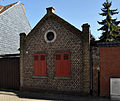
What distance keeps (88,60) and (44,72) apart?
387 cm

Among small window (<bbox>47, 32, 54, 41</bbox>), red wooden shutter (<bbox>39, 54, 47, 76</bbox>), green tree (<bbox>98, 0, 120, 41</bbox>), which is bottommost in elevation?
red wooden shutter (<bbox>39, 54, 47, 76</bbox>)

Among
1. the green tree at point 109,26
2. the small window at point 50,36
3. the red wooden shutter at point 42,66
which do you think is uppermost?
the green tree at point 109,26

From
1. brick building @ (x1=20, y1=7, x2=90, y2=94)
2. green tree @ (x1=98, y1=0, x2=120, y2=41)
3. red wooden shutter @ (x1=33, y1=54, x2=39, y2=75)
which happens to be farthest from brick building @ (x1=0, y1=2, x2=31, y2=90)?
green tree @ (x1=98, y1=0, x2=120, y2=41)

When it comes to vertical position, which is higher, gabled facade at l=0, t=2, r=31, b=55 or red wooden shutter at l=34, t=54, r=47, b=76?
gabled facade at l=0, t=2, r=31, b=55

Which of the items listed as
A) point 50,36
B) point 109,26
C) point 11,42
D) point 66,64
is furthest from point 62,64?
point 109,26

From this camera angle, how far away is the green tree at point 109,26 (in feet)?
82.0

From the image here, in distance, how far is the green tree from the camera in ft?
82.0

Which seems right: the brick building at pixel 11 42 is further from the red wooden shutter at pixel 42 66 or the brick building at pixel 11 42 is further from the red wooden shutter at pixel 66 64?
the red wooden shutter at pixel 66 64

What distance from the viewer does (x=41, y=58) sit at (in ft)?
41.2

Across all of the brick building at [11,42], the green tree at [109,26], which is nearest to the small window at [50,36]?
the brick building at [11,42]

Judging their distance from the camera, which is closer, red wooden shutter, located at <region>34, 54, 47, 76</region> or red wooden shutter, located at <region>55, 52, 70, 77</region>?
red wooden shutter, located at <region>55, 52, 70, 77</region>

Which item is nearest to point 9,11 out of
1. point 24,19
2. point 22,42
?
point 24,19

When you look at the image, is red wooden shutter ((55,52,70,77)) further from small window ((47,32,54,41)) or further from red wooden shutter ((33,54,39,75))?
red wooden shutter ((33,54,39,75))

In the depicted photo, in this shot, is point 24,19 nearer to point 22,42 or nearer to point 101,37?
point 22,42
